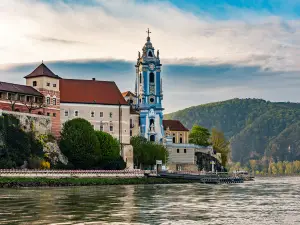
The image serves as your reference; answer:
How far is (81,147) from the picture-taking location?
332 feet

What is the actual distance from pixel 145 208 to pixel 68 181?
117ft

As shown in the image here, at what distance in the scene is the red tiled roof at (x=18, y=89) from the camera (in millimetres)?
101250

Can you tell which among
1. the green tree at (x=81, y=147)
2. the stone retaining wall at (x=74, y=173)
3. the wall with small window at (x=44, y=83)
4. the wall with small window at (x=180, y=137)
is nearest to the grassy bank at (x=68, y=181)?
the stone retaining wall at (x=74, y=173)

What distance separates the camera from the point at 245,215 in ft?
161

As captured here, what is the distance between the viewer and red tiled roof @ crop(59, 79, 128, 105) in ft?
375

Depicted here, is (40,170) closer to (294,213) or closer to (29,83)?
(29,83)

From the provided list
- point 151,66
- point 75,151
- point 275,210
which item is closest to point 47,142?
point 75,151

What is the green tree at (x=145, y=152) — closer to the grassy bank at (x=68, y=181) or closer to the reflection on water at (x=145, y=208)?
the grassy bank at (x=68, y=181)

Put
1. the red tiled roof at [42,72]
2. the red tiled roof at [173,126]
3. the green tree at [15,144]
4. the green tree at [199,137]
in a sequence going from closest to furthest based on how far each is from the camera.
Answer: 1. the green tree at [15,144]
2. the red tiled roof at [42,72]
3. the red tiled roof at [173,126]
4. the green tree at [199,137]

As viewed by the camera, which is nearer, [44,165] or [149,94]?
[44,165]

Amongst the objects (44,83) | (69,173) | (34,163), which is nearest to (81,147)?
(69,173)

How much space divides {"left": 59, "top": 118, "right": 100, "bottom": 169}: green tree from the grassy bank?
6862 mm

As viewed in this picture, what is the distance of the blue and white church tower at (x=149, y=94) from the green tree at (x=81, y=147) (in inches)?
1103

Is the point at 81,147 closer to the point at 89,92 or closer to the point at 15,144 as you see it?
the point at 15,144
